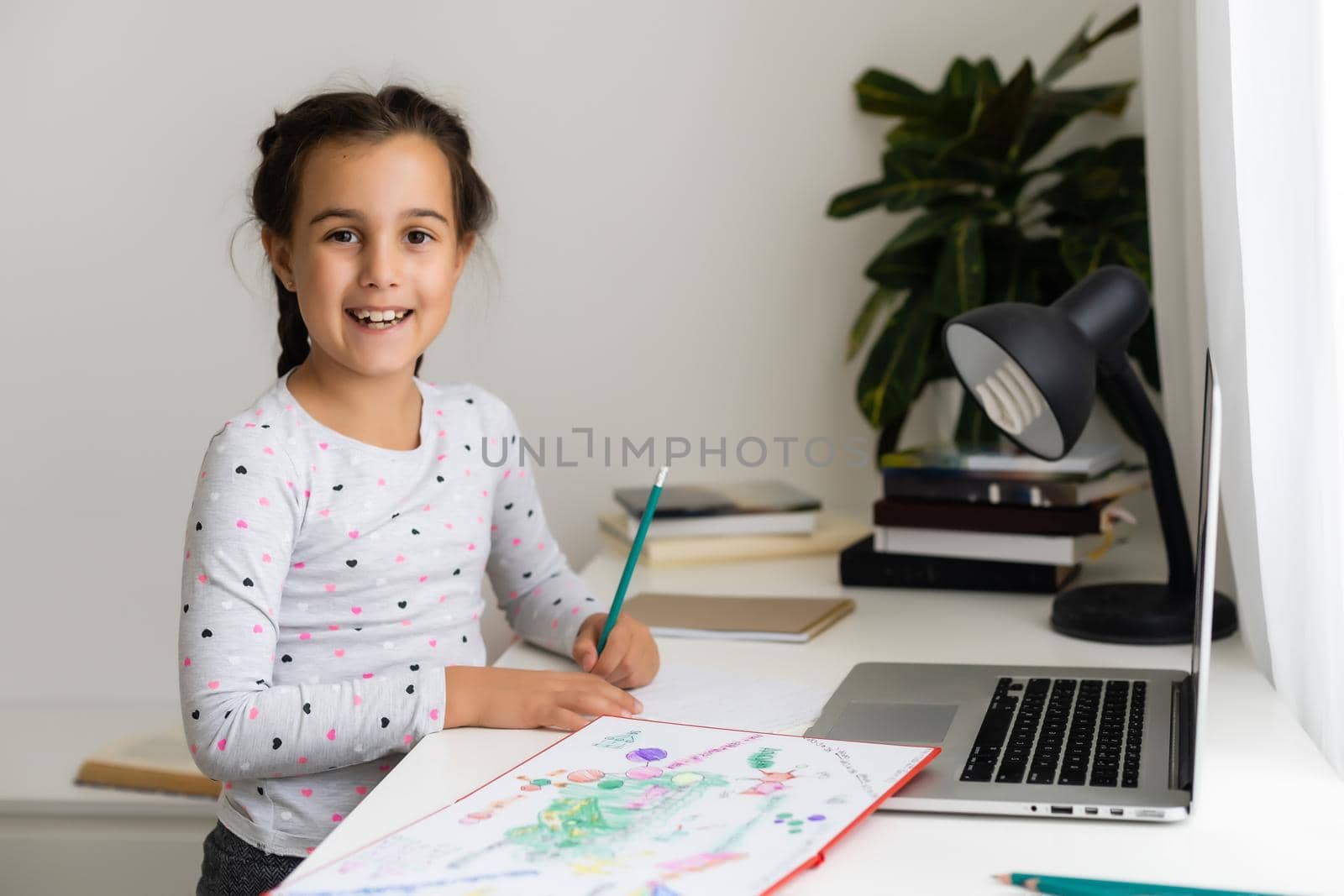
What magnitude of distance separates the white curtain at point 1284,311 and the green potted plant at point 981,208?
22.0 inches

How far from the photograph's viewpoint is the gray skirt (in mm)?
1021

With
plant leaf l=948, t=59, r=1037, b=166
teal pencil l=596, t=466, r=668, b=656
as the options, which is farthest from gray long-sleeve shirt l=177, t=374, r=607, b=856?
plant leaf l=948, t=59, r=1037, b=166

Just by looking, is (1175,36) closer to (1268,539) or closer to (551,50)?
(1268,539)

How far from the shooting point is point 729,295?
193cm

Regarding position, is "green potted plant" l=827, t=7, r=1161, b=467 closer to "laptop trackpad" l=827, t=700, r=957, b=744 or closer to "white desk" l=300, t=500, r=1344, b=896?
"white desk" l=300, t=500, r=1344, b=896

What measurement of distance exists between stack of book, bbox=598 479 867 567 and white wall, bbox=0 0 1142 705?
0.99 feet

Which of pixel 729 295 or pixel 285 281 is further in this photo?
pixel 729 295

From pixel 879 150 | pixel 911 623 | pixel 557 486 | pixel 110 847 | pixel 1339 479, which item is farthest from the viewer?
pixel 557 486

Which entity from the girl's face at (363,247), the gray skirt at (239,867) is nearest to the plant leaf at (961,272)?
the girl's face at (363,247)

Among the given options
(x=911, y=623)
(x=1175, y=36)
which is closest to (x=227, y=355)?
(x=911, y=623)

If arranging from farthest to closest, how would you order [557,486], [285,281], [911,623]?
1. [557,486]
2. [911,623]
3. [285,281]

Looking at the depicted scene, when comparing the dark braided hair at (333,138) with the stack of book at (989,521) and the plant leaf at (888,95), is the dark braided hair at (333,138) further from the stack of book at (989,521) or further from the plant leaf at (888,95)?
the plant leaf at (888,95)

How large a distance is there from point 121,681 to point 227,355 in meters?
0.54

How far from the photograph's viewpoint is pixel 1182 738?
2.88 feet
